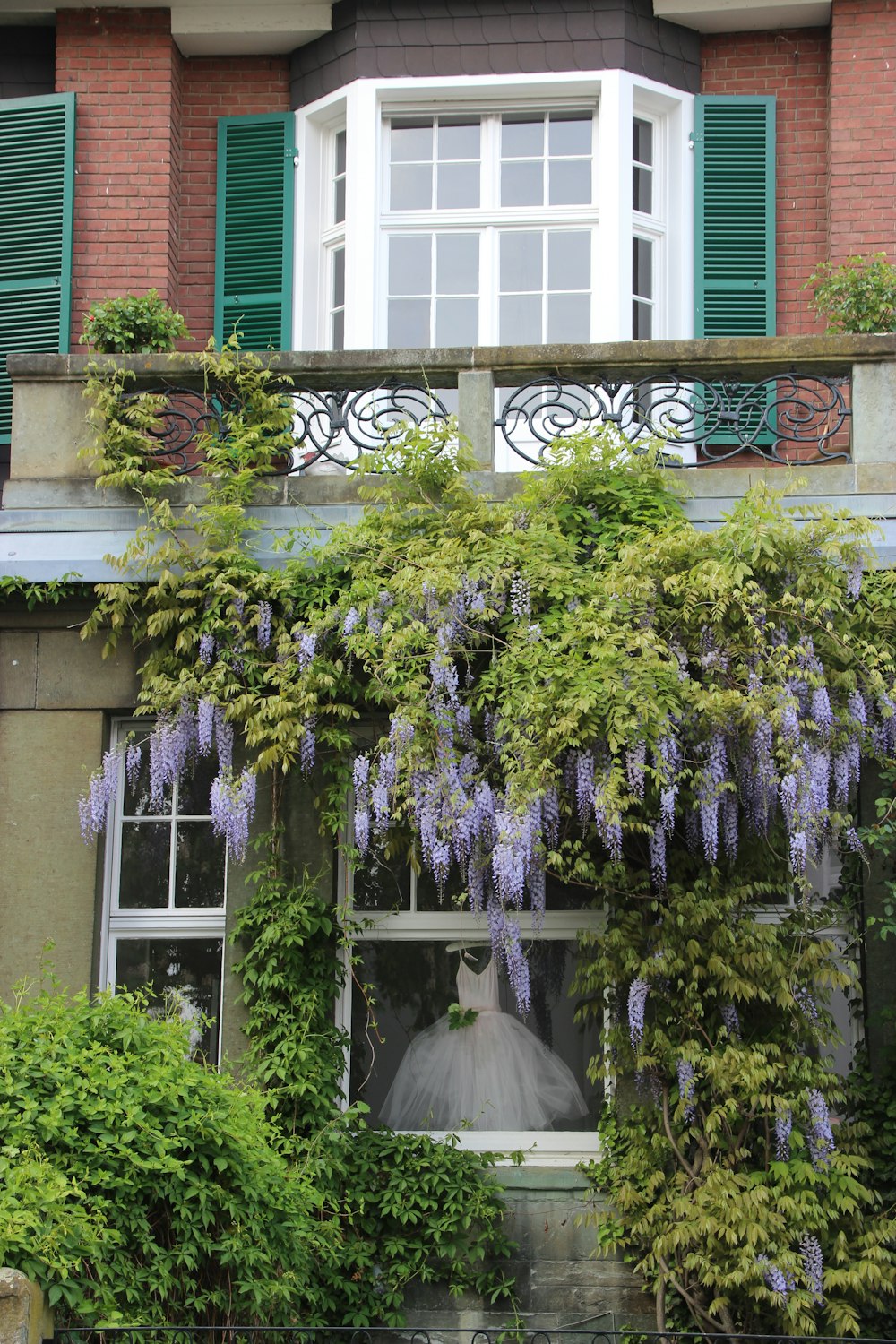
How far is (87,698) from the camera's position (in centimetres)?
942

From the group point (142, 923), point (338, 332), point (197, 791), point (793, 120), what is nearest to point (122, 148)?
point (338, 332)

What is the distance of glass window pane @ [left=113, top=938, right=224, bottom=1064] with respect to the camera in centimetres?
932

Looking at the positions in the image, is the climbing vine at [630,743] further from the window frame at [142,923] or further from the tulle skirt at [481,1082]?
the window frame at [142,923]

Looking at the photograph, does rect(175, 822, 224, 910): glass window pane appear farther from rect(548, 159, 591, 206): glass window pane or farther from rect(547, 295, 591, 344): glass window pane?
rect(548, 159, 591, 206): glass window pane

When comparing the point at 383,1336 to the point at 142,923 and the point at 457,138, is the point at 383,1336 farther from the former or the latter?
the point at 457,138

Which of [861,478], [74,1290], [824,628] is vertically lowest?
[74,1290]

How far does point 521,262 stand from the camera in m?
11.4

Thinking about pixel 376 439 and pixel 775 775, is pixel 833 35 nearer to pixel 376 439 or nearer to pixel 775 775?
pixel 376 439

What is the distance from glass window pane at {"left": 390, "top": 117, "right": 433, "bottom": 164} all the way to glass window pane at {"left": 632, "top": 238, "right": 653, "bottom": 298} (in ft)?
5.03

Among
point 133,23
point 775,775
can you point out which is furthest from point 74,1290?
point 133,23

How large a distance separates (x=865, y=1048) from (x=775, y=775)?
1.75 metres

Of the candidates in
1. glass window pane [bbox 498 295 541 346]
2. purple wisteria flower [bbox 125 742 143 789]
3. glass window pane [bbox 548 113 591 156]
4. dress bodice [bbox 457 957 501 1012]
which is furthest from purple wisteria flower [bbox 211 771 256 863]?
glass window pane [bbox 548 113 591 156]

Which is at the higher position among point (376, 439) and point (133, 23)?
point (133, 23)

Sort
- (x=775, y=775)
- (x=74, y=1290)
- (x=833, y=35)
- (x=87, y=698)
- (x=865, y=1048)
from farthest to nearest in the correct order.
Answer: (x=833, y=35) → (x=87, y=698) → (x=865, y=1048) → (x=775, y=775) → (x=74, y=1290)
